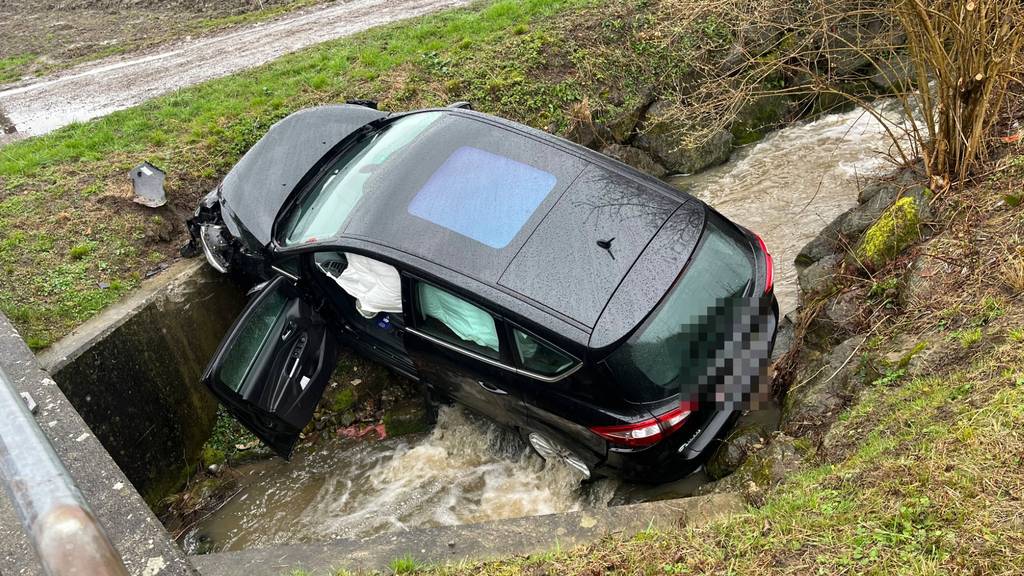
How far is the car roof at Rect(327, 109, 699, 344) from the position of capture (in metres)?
3.92

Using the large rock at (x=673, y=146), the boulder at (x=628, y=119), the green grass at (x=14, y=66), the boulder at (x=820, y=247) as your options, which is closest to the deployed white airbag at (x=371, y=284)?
the boulder at (x=820, y=247)

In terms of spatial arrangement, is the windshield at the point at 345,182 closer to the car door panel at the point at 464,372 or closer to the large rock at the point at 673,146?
the car door panel at the point at 464,372

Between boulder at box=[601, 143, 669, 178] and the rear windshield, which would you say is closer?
the rear windshield

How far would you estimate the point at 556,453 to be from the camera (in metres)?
4.57

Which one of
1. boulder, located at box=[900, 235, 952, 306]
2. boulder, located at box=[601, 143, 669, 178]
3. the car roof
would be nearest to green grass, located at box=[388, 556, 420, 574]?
the car roof

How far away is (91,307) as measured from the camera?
18.2ft

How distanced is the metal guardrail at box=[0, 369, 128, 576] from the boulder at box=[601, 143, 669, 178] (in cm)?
717

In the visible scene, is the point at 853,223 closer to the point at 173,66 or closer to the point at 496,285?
the point at 496,285

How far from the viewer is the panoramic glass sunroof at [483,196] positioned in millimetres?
4207

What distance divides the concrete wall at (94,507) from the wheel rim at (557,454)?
7.28ft

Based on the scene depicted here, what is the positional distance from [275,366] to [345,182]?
141 cm

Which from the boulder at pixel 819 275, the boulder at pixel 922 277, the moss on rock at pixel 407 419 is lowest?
the moss on rock at pixel 407 419

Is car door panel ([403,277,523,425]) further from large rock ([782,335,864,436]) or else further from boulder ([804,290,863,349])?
boulder ([804,290,863,349])

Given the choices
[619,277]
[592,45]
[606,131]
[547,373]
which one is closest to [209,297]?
[547,373]
